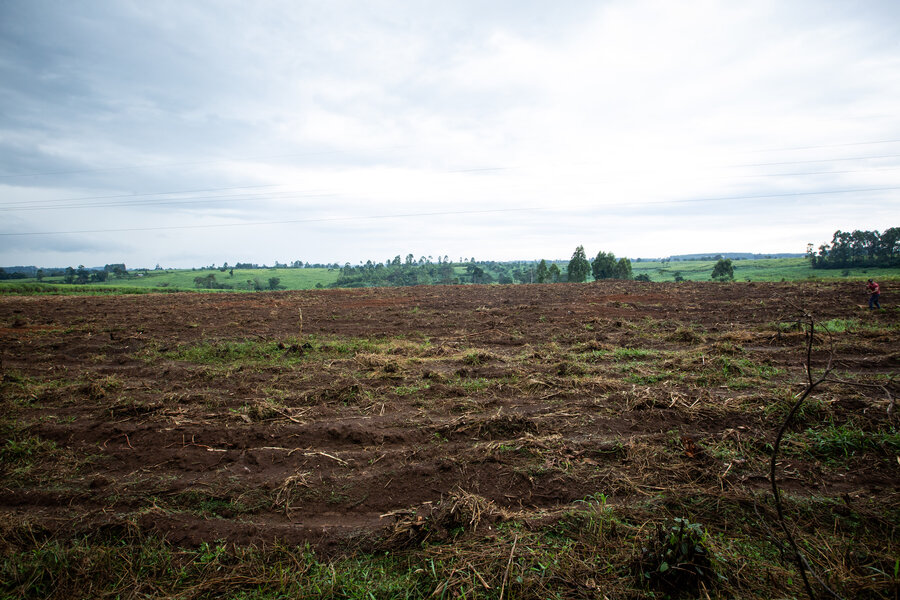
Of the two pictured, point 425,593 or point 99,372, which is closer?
point 425,593

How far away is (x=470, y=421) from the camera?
245 inches

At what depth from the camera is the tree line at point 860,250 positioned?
68188 millimetres

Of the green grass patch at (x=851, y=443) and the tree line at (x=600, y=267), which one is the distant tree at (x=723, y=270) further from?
the green grass patch at (x=851, y=443)

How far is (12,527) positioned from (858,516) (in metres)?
8.72

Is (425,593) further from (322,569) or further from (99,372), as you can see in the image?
(99,372)

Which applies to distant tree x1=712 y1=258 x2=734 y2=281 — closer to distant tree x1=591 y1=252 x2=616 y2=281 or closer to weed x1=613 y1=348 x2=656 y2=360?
distant tree x1=591 y1=252 x2=616 y2=281

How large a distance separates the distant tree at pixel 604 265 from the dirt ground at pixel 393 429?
191 feet

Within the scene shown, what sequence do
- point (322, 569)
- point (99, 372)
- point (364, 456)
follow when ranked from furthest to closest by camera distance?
point (99, 372) → point (364, 456) → point (322, 569)

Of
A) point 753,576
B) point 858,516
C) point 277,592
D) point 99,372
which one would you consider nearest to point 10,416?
point 99,372

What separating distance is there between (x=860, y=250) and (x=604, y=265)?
174ft

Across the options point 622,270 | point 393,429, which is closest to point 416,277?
point 622,270

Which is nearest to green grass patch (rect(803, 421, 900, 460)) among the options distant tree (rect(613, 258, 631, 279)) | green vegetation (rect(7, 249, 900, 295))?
green vegetation (rect(7, 249, 900, 295))

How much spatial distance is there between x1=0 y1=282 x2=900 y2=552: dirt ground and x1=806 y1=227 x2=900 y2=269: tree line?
85.9 metres

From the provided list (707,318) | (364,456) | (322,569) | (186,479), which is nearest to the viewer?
(322,569)
